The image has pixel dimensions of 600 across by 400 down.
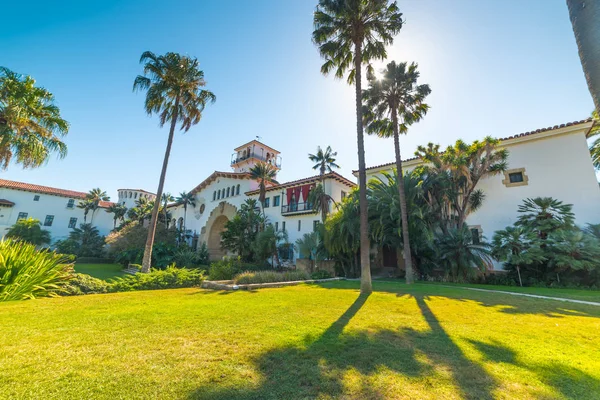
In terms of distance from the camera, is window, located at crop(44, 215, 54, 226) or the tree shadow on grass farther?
window, located at crop(44, 215, 54, 226)

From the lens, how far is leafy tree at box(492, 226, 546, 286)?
14273 mm

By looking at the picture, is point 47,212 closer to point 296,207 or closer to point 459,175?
point 296,207

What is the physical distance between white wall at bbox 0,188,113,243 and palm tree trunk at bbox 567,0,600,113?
61.3 metres

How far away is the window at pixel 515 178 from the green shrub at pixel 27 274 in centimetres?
2697

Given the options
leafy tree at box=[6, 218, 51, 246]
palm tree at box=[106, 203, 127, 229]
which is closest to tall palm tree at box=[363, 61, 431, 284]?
leafy tree at box=[6, 218, 51, 246]

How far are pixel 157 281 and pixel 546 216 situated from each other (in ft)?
75.5

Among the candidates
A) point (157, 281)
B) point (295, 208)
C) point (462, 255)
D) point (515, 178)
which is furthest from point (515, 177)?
point (157, 281)

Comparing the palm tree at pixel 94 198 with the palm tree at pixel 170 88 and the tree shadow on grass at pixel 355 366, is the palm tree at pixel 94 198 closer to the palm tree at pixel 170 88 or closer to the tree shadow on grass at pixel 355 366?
the palm tree at pixel 170 88

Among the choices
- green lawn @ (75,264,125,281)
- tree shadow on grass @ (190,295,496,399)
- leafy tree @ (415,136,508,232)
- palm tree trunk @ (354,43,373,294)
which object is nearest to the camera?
tree shadow on grass @ (190,295,496,399)

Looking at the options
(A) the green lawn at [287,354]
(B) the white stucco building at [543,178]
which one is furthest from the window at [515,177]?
(A) the green lawn at [287,354]

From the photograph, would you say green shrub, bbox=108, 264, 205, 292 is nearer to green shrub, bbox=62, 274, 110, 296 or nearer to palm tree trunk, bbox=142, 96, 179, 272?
green shrub, bbox=62, 274, 110, 296

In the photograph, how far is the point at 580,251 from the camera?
44.9 feet

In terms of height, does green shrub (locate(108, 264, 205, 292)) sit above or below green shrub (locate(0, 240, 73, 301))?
below

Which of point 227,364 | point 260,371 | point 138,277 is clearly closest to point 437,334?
point 260,371
